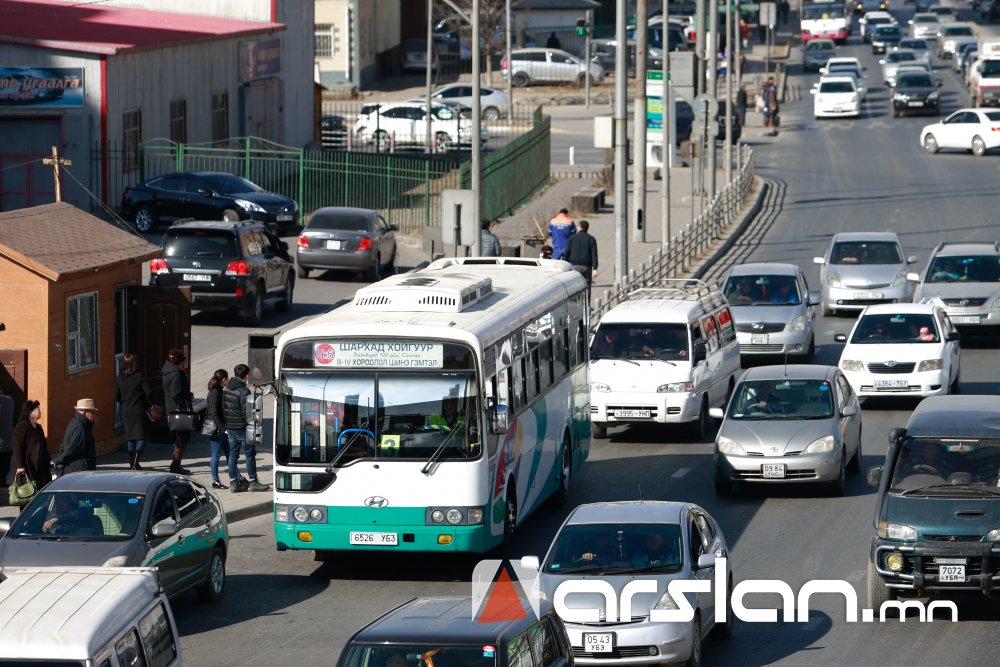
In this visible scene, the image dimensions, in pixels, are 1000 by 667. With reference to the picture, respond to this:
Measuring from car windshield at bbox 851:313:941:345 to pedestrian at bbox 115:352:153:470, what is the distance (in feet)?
38.7

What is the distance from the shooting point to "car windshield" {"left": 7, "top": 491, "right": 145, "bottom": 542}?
1537 cm

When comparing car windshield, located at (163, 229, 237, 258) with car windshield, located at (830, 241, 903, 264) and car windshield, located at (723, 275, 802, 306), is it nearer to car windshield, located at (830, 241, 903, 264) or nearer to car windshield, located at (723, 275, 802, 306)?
car windshield, located at (723, 275, 802, 306)

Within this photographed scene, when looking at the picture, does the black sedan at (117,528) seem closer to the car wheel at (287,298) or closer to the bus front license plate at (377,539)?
the bus front license plate at (377,539)

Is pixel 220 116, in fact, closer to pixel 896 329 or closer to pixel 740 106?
pixel 740 106

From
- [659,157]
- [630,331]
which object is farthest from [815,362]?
[659,157]

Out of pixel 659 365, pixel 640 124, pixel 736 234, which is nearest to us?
pixel 659 365

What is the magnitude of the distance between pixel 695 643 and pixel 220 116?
40372mm

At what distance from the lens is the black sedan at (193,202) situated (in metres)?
41.6

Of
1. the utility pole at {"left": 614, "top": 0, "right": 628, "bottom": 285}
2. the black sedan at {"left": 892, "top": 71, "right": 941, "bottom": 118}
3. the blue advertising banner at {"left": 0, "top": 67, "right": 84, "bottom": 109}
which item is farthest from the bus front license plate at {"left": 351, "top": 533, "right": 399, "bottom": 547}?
the black sedan at {"left": 892, "top": 71, "right": 941, "bottom": 118}

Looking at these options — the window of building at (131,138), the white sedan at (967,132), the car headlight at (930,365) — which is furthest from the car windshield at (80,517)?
the white sedan at (967,132)

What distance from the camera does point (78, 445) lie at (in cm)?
1894

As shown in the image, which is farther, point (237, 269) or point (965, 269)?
point (965, 269)

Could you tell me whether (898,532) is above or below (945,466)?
below

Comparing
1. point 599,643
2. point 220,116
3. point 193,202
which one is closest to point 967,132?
point 220,116
